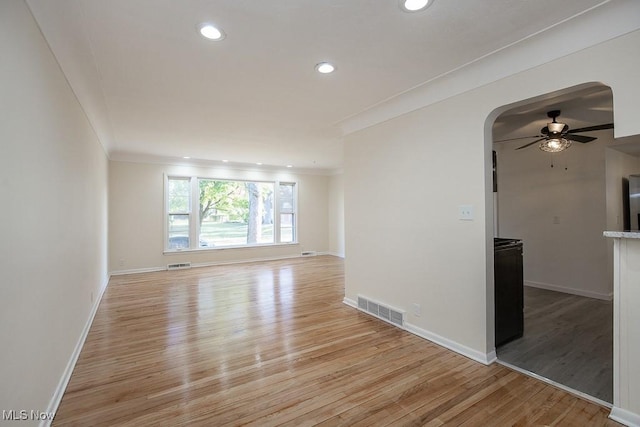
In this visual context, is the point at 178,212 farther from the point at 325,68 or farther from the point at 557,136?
the point at 557,136

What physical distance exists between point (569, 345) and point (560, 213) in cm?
282

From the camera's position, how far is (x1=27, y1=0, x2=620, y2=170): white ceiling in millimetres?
1739

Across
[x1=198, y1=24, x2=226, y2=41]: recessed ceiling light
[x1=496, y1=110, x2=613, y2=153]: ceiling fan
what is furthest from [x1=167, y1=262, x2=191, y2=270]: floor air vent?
[x1=496, y1=110, x2=613, y2=153]: ceiling fan

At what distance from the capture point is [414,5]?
170 cm

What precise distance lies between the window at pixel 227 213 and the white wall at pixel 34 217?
175 inches

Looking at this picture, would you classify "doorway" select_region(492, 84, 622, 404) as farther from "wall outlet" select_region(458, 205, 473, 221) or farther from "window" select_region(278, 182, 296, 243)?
"window" select_region(278, 182, 296, 243)

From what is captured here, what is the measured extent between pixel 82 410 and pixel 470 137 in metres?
3.65

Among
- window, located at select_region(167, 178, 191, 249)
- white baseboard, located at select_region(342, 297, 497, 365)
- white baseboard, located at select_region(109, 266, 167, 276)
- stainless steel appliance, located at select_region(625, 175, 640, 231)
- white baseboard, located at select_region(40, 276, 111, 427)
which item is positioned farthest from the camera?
window, located at select_region(167, 178, 191, 249)

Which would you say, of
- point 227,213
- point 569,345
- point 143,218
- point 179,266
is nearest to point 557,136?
point 569,345

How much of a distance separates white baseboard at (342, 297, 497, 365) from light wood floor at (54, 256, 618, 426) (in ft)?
0.20

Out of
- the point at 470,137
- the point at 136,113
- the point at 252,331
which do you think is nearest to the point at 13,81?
the point at 136,113

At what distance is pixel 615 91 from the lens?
1.82 m

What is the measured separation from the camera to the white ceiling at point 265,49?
1739mm

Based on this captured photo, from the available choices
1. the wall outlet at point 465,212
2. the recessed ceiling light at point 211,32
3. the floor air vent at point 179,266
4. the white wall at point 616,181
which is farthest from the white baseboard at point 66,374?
the white wall at point 616,181
